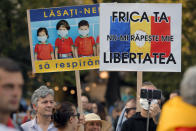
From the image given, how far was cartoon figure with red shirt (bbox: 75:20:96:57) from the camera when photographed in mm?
8680

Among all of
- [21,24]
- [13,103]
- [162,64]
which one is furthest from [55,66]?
[21,24]

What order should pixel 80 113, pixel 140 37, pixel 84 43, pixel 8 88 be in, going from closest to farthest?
pixel 8 88, pixel 80 113, pixel 140 37, pixel 84 43

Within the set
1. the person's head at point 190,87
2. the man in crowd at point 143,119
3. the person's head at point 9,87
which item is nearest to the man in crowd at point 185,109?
the person's head at point 190,87

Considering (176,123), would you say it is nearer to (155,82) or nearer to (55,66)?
(55,66)

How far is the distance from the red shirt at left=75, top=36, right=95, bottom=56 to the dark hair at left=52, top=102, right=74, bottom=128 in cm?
161

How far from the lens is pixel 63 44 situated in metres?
8.69

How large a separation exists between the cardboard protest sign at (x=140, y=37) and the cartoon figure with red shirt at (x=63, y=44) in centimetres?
57

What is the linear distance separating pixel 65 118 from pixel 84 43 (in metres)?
1.90

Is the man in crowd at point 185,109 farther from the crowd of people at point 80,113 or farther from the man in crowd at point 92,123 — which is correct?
the man in crowd at point 92,123

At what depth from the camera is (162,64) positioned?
8.28 m

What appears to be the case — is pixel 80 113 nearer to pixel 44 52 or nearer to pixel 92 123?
pixel 92 123

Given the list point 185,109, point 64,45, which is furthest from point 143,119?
point 185,109

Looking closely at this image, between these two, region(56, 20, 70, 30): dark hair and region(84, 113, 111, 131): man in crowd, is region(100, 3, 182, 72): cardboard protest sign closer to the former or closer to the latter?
region(56, 20, 70, 30): dark hair

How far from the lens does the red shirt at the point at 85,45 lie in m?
8.68
